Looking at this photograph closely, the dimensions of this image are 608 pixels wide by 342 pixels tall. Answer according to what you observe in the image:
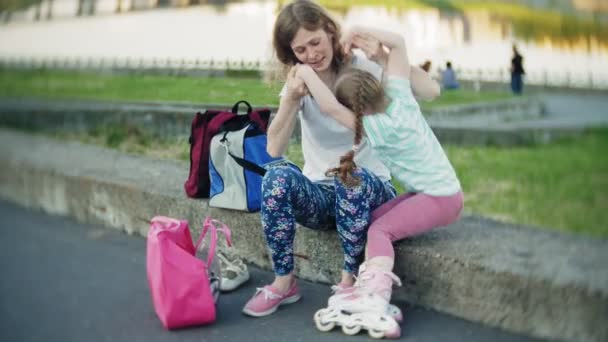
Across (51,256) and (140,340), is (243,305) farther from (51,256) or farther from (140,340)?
(51,256)

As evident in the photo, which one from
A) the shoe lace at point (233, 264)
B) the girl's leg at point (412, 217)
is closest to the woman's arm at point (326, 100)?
the girl's leg at point (412, 217)

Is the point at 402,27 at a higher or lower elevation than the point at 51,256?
higher

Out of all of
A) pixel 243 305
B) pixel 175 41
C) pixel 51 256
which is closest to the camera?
pixel 243 305

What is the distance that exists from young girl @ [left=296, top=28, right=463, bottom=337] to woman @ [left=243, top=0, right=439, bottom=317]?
6cm

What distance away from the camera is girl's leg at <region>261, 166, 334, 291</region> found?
2850 millimetres

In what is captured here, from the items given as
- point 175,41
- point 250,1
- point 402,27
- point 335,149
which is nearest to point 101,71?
point 175,41

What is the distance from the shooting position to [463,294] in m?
2.71

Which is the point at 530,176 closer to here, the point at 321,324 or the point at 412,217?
the point at 412,217

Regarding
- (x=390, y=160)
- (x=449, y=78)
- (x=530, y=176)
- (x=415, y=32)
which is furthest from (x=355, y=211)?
(x=530, y=176)

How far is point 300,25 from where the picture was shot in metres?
2.90

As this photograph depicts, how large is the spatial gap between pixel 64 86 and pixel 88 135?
3.89 ft

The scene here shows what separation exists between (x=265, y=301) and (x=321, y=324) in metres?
0.31

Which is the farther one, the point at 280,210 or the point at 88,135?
the point at 88,135

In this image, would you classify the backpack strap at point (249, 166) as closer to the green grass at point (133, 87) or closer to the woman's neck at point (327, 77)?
the green grass at point (133, 87)
